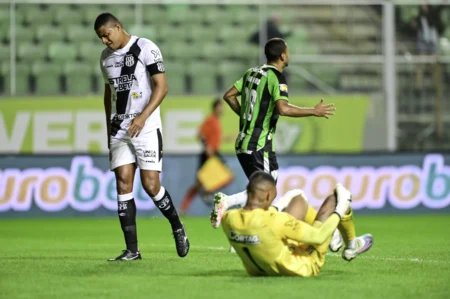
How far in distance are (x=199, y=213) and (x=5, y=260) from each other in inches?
354

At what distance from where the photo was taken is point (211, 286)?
298 inches

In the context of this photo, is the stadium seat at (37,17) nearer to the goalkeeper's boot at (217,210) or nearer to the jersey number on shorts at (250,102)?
the jersey number on shorts at (250,102)

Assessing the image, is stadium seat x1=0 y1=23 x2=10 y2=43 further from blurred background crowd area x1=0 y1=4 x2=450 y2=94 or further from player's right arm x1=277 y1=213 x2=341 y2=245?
player's right arm x1=277 y1=213 x2=341 y2=245

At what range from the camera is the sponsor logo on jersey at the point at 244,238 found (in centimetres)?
751

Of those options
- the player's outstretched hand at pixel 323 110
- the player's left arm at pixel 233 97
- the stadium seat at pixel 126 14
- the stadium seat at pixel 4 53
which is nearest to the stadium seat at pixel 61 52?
the stadium seat at pixel 4 53

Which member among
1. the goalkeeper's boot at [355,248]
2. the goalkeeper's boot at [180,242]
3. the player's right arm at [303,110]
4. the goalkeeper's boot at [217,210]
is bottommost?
the goalkeeper's boot at [180,242]

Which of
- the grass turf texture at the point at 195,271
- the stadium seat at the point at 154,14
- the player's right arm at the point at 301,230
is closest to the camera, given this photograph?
the grass turf texture at the point at 195,271

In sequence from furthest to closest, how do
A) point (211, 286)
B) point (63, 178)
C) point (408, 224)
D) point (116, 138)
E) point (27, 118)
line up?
point (27, 118)
point (63, 178)
point (408, 224)
point (116, 138)
point (211, 286)

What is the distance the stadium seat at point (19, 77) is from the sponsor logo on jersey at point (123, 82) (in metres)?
10.9

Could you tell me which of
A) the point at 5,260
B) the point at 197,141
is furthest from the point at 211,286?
the point at 197,141

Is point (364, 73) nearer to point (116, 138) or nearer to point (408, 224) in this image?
point (408, 224)

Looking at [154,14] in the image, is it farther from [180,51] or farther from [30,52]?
[30,52]

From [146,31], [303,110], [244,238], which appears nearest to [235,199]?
[303,110]

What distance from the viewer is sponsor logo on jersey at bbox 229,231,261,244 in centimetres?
751
